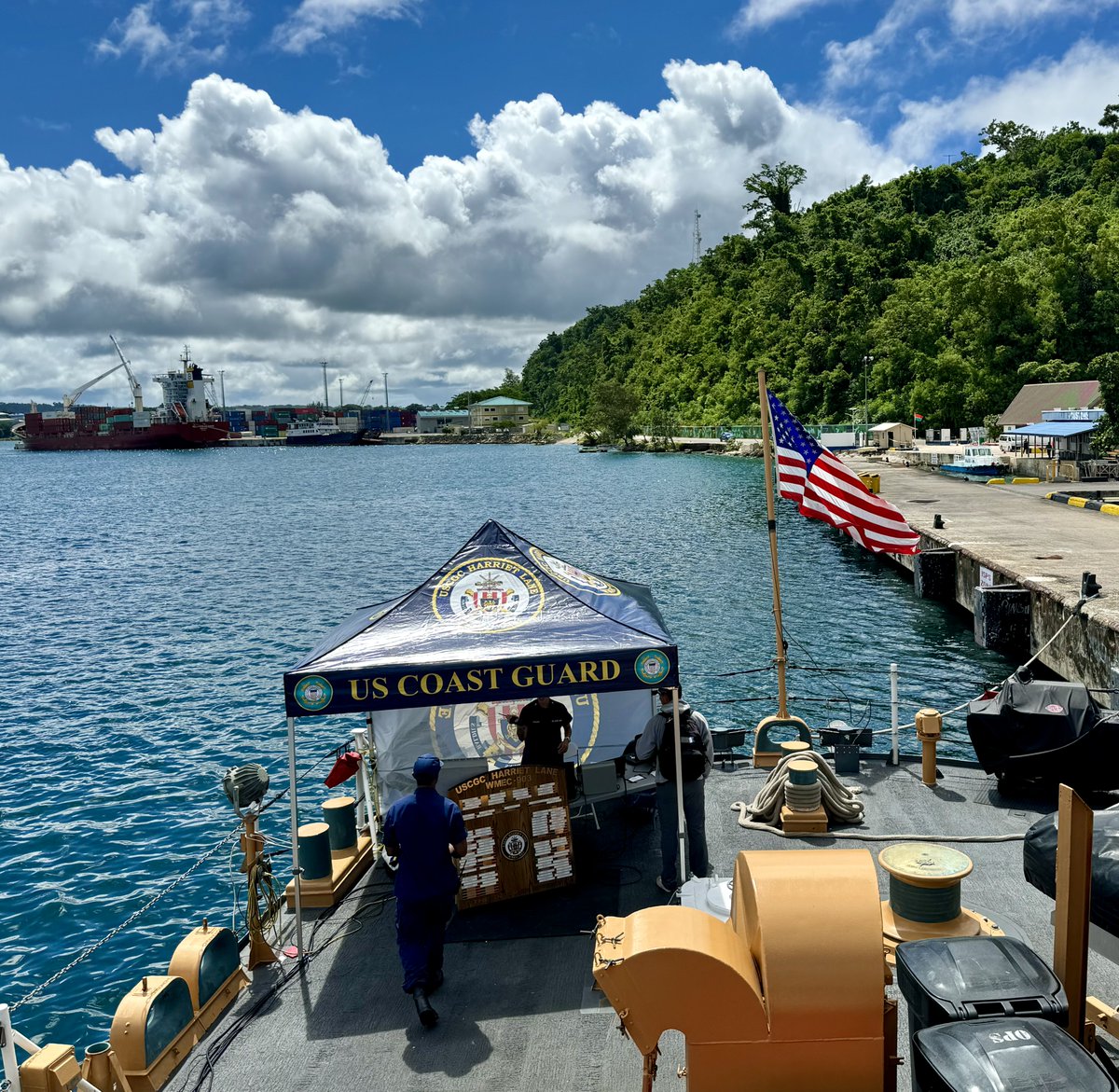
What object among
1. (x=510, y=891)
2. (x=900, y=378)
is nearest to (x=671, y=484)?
(x=900, y=378)

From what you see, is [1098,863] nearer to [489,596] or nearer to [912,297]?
[489,596]

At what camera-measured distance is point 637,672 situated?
7.96 metres

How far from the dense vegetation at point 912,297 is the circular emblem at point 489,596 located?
49583 mm

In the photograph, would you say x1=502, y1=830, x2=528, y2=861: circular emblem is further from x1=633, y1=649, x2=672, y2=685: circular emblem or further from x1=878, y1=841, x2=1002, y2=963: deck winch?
x1=878, y1=841, x2=1002, y2=963: deck winch

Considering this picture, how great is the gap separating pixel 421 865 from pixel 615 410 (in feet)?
507

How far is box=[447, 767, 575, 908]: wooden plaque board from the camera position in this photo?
8.34 metres

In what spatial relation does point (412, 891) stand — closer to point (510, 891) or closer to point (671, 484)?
point (510, 891)

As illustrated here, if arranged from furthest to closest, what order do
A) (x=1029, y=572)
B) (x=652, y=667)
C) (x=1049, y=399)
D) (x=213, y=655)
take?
(x=1049, y=399) → (x=213, y=655) → (x=1029, y=572) → (x=652, y=667)

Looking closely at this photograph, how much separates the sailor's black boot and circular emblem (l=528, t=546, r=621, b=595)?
4.11m

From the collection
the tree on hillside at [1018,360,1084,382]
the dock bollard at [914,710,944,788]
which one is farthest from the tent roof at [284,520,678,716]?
the tree on hillside at [1018,360,1084,382]

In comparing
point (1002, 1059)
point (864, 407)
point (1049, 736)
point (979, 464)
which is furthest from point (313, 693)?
point (864, 407)

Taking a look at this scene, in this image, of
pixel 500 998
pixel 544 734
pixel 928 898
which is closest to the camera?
pixel 928 898

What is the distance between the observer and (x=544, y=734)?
913 cm

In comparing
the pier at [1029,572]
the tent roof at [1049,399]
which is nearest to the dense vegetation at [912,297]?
the tent roof at [1049,399]
